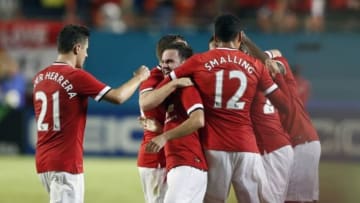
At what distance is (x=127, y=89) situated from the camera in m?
8.30

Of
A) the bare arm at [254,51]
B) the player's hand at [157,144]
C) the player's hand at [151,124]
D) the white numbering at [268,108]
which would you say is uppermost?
the bare arm at [254,51]

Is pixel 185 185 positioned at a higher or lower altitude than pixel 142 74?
Result: lower

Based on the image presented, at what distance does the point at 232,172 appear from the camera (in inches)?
324

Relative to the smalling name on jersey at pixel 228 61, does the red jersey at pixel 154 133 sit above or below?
below

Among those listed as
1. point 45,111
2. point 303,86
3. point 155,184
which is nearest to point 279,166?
point 155,184

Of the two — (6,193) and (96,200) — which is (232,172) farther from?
(6,193)

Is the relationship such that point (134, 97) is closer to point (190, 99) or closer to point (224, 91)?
point (224, 91)

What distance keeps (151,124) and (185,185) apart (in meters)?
0.84

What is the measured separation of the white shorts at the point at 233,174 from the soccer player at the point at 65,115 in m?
0.95

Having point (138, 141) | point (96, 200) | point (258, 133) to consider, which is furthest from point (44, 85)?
point (138, 141)

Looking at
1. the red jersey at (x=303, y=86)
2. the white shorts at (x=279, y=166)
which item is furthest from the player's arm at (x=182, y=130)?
the red jersey at (x=303, y=86)

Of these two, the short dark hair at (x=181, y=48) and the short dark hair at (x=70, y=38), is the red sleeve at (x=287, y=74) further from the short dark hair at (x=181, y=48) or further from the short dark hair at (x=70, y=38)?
the short dark hair at (x=70, y=38)

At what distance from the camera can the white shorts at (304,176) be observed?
9.62m

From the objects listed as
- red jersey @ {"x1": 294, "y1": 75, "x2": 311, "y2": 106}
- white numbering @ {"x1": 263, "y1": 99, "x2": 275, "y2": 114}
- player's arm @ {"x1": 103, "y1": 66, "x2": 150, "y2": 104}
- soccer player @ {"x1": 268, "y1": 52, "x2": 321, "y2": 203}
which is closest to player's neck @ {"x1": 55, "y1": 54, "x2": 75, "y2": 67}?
player's arm @ {"x1": 103, "y1": 66, "x2": 150, "y2": 104}
